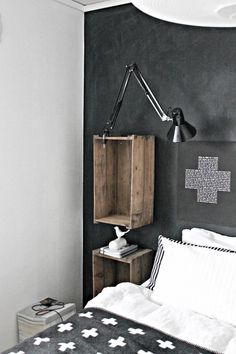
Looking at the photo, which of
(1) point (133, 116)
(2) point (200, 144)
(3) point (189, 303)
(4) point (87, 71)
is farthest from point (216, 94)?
(3) point (189, 303)

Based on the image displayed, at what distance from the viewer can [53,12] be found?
3127 mm

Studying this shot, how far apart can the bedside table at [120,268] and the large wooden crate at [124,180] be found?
225 millimetres

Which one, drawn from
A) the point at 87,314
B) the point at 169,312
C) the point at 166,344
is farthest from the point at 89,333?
the point at 169,312

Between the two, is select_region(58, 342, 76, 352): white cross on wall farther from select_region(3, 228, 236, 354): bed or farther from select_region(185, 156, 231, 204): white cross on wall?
select_region(185, 156, 231, 204): white cross on wall

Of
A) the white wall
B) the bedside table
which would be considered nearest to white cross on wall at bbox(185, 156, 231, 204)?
the bedside table

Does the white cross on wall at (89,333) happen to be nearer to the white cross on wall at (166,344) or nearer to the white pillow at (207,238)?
the white cross on wall at (166,344)

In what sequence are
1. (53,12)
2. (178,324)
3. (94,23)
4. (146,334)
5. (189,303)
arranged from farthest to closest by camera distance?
(94,23)
(53,12)
(189,303)
(178,324)
(146,334)

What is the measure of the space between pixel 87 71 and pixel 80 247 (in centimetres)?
139

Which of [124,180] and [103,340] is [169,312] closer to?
[103,340]

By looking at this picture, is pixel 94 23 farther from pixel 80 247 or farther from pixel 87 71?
pixel 80 247

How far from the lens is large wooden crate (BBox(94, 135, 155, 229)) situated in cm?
291

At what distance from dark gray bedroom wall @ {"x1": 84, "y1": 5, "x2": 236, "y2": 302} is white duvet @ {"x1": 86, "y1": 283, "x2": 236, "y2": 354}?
67 cm

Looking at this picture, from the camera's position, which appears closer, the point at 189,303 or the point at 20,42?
the point at 189,303

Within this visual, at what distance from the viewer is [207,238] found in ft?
8.98
